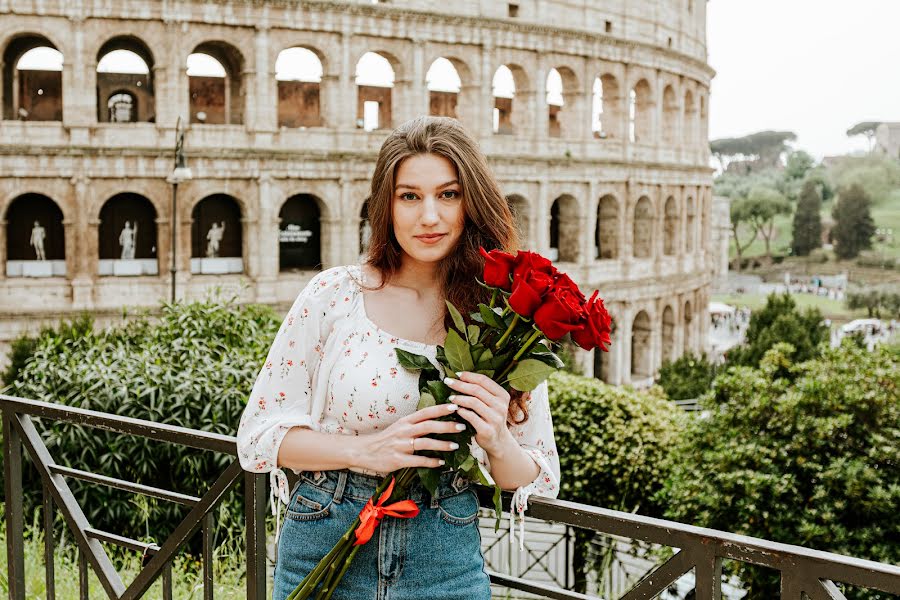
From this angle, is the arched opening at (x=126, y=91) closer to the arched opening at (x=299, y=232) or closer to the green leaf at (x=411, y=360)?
the arched opening at (x=299, y=232)

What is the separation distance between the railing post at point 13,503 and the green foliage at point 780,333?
757 inches

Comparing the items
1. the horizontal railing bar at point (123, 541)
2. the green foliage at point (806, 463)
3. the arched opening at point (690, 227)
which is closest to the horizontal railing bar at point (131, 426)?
the horizontal railing bar at point (123, 541)

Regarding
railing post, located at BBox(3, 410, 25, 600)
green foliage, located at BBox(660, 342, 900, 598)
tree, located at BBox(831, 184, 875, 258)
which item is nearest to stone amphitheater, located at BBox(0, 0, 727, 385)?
green foliage, located at BBox(660, 342, 900, 598)

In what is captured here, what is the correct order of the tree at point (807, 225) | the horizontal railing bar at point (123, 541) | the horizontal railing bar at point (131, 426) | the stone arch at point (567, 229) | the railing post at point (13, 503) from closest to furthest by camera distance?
the horizontal railing bar at point (131, 426), the horizontal railing bar at point (123, 541), the railing post at point (13, 503), the stone arch at point (567, 229), the tree at point (807, 225)

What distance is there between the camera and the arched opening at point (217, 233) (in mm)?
21531

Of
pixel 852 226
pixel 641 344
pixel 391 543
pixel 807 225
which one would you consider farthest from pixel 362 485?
pixel 807 225

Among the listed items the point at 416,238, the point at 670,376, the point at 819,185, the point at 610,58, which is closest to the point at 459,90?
the point at 610,58

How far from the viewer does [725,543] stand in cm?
216

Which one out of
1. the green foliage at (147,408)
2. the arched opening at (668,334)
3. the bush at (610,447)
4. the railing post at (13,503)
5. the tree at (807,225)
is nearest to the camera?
the railing post at (13,503)

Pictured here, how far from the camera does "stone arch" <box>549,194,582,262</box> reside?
82.5ft

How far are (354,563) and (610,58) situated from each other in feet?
79.2

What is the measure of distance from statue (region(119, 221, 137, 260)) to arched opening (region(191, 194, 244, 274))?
1259 millimetres

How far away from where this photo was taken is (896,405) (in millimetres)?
9969

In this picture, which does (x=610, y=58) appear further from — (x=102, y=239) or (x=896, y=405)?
(x=896, y=405)
